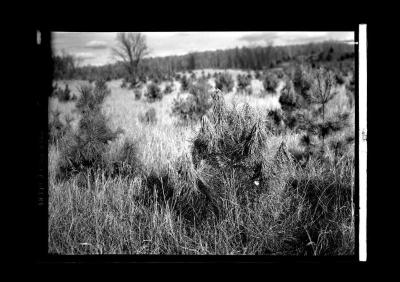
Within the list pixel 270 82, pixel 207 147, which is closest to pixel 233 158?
pixel 207 147

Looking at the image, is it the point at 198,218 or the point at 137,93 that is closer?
the point at 198,218

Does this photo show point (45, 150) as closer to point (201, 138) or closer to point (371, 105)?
point (201, 138)

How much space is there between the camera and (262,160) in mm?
4070

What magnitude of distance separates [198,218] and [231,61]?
1.34 metres

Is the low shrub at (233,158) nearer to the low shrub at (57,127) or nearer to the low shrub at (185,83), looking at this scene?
the low shrub at (185,83)

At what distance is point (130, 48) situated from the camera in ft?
13.4

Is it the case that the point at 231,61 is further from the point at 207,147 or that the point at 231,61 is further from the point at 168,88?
the point at 207,147

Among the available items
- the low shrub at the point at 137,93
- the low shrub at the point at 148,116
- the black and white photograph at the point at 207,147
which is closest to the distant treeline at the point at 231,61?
the black and white photograph at the point at 207,147

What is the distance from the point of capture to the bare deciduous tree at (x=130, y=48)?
4.07 metres

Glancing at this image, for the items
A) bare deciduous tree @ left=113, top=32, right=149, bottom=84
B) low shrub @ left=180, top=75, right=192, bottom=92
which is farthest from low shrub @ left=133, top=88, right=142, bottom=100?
low shrub @ left=180, top=75, right=192, bottom=92

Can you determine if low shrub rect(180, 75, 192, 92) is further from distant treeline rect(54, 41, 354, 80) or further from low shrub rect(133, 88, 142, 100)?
low shrub rect(133, 88, 142, 100)

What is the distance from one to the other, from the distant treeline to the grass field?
0.12 m

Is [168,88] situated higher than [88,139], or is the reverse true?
[168,88]
